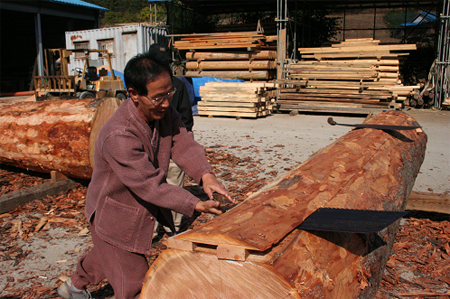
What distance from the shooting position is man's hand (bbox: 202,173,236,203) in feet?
7.41

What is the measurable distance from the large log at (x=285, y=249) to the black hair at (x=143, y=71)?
842mm

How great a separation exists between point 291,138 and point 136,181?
279 inches

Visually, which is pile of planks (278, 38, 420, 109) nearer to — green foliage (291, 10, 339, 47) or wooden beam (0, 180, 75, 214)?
green foliage (291, 10, 339, 47)

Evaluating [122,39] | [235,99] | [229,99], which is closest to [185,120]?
[235,99]

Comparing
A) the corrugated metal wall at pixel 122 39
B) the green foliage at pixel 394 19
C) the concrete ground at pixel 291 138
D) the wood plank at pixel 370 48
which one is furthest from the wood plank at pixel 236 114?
the green foliage at pixel 394 19

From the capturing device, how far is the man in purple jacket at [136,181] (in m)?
2.05

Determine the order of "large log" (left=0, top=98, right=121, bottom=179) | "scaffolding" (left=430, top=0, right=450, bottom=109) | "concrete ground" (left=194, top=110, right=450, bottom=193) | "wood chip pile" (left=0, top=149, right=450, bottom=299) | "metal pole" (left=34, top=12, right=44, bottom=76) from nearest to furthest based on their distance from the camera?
1. "wood chip pile" (left=0, top=149, right=450, bottom=299)
2. "large log" (left=0, top=98, right=121, bottom=179)
3. "concrete ground" (left=194, top=110, right=450, bottom=193)
4. "scaffolding" (left=430, top=0, right=450, bottom=109)
5. "metal pole" (left=34, top=12, right=44, bottom=76)

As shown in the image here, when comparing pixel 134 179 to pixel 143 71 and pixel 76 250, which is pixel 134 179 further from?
pixel 76 250

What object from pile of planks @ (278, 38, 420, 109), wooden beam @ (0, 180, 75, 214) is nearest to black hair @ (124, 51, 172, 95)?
wooden beam @ (0, 180, 75, 214)

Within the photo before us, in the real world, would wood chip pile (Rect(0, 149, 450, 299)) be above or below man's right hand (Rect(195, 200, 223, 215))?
below

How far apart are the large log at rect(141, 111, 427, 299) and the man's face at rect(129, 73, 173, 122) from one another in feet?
2.31

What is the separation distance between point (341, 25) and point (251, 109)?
566 inches

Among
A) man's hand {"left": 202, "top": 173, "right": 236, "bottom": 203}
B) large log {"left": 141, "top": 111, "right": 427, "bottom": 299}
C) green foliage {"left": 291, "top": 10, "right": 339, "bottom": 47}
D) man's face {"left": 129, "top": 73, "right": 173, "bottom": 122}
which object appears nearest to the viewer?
large log {"left": 141, "top": 111, "right": 427, "bottom": 299}

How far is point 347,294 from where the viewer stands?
200 centimetres
